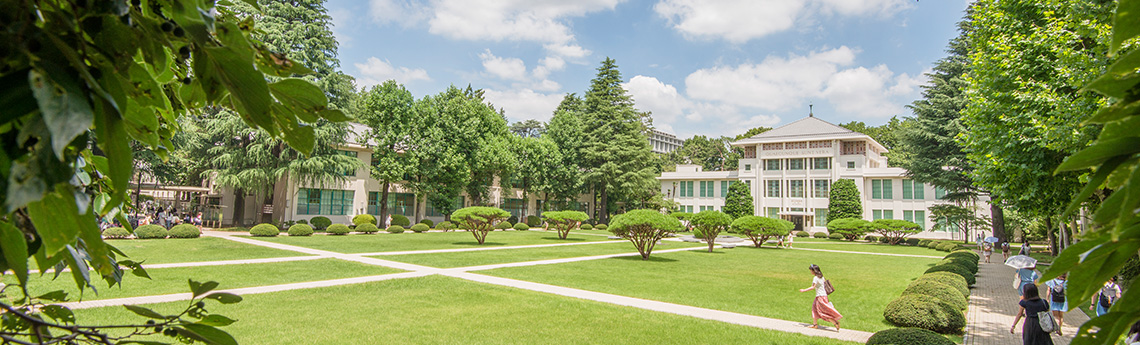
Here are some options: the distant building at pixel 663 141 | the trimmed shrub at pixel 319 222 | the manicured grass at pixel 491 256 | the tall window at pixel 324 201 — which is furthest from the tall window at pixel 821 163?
the distant building at pixel 663 141

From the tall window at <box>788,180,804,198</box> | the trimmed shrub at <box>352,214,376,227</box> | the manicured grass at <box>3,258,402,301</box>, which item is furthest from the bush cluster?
the tall window at <box>788,180,804,198</box>

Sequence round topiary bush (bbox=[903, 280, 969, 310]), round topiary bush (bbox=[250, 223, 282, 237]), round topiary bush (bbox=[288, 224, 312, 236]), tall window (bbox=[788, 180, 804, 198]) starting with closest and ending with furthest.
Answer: round topiary bush (bbox=[903, 280, 969, 310]), round topiary bush (bbox=[250, 223, 282, 237]), round topiary bush (bbox=[288, 224, 312, 236]), tall window (bbox=[788, 180, 804, 198])

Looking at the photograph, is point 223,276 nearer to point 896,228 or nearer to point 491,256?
point 491,256

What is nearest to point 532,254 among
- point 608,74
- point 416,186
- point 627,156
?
point 416,186

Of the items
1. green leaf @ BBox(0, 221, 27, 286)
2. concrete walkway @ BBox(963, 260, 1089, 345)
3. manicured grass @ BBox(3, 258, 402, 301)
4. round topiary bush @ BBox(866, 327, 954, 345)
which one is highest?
green leaf @ BBox(0, 221, 27, 286)

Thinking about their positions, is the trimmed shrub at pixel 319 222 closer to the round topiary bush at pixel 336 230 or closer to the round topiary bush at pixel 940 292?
the round topiary bush at pixel 336 230

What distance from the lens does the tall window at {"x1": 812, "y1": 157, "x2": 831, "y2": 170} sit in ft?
163

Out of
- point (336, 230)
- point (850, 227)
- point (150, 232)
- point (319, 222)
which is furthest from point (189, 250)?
point (850, 227)

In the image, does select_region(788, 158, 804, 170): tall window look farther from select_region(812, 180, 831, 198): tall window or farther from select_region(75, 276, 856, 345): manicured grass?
select_region(75, 276, 856, 345): manicured grass

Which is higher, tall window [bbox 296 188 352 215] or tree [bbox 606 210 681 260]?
tall window [bbox 296 188 352 215]

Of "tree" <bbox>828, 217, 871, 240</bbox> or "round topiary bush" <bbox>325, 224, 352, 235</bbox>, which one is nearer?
"round topiary bush" <bbox>325, 224, 352, 235</bbox>

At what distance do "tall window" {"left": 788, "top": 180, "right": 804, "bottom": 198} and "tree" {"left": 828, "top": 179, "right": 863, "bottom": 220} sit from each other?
3600 mm

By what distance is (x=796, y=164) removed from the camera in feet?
Result: 169

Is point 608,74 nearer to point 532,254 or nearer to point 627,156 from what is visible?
point 627,156
